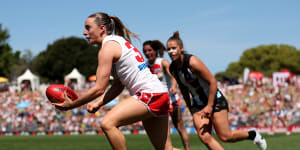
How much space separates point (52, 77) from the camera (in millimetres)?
71625

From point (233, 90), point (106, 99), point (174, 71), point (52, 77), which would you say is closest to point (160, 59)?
point (174, 71)

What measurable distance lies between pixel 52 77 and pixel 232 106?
5069 centimetres

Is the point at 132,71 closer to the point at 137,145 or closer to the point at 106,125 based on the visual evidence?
the point at 106,125

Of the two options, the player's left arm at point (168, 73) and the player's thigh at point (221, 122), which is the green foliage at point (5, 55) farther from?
the player's thigh at point (221, 122)

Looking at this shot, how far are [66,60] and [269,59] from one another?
4864cm

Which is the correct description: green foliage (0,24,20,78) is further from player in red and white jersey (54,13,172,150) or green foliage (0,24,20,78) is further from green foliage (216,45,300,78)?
player in red and white jersey (54,13,172,150)

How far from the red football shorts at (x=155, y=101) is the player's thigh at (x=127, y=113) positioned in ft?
0.18

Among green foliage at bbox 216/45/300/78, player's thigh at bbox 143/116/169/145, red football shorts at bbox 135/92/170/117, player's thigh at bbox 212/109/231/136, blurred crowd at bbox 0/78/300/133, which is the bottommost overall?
green foliage at bbox 216/45/300/78

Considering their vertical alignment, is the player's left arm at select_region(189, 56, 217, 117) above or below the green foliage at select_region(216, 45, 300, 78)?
above

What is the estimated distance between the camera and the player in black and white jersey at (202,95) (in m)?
5.80

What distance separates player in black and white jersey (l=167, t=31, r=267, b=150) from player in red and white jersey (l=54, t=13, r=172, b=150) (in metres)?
1.04

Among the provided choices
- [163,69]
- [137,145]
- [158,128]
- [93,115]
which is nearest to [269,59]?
[93,115]

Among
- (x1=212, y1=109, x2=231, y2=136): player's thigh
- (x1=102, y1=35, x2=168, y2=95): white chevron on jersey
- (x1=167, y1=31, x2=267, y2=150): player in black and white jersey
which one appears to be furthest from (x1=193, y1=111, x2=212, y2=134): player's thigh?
(x1=102, y1=35, x2=168, y2=95): white chevron on jersey

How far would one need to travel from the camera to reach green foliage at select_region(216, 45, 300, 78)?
301 feet
